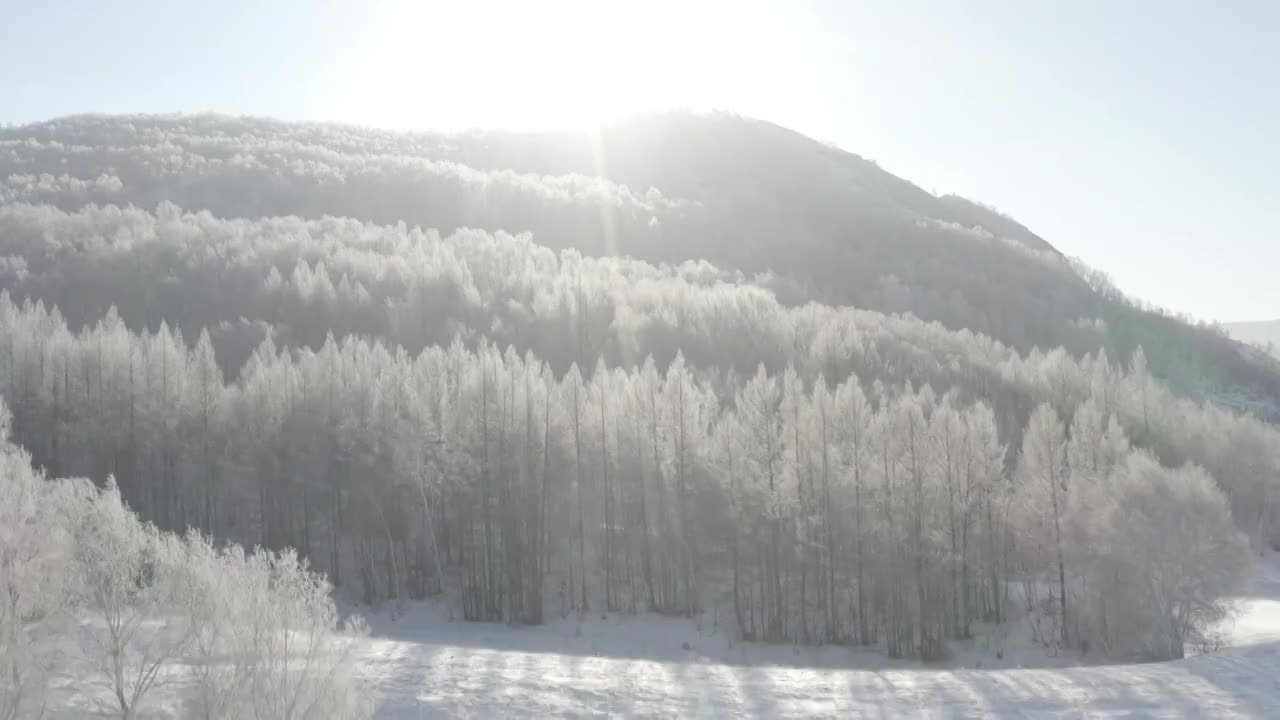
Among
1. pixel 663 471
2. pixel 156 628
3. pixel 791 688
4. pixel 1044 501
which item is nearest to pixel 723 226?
pixel 663 471

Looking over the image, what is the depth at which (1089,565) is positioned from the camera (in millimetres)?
40656

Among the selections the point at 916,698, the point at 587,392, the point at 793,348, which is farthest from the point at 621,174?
the point at 916,698

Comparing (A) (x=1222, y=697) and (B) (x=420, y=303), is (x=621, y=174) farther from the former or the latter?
(A) (x=1222, y=697)

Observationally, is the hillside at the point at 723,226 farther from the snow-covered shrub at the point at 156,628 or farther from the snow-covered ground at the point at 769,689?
the snow-covered shrub at the point at 156,628

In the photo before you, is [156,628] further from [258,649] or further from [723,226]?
[723,226]

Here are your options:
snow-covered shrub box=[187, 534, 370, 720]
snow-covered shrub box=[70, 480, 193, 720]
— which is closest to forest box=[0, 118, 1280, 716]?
snow-covered shrub box=[187, 534, 370, 720]

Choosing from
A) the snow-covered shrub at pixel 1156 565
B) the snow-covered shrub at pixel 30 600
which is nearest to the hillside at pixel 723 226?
the snow-covered shrub at pixel 1156 565

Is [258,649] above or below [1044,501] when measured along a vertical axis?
above

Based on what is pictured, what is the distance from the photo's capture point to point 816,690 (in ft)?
99.9

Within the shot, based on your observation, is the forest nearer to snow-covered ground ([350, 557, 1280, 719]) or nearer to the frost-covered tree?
the frost-covered tree

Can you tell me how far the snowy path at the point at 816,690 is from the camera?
90.1 feet

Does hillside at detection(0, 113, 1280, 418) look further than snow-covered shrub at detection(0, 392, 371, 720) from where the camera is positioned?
Yes

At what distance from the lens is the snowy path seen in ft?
90.1

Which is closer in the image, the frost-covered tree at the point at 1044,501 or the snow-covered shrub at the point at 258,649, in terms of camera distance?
the snow-covered shrub at the point at 258,649
